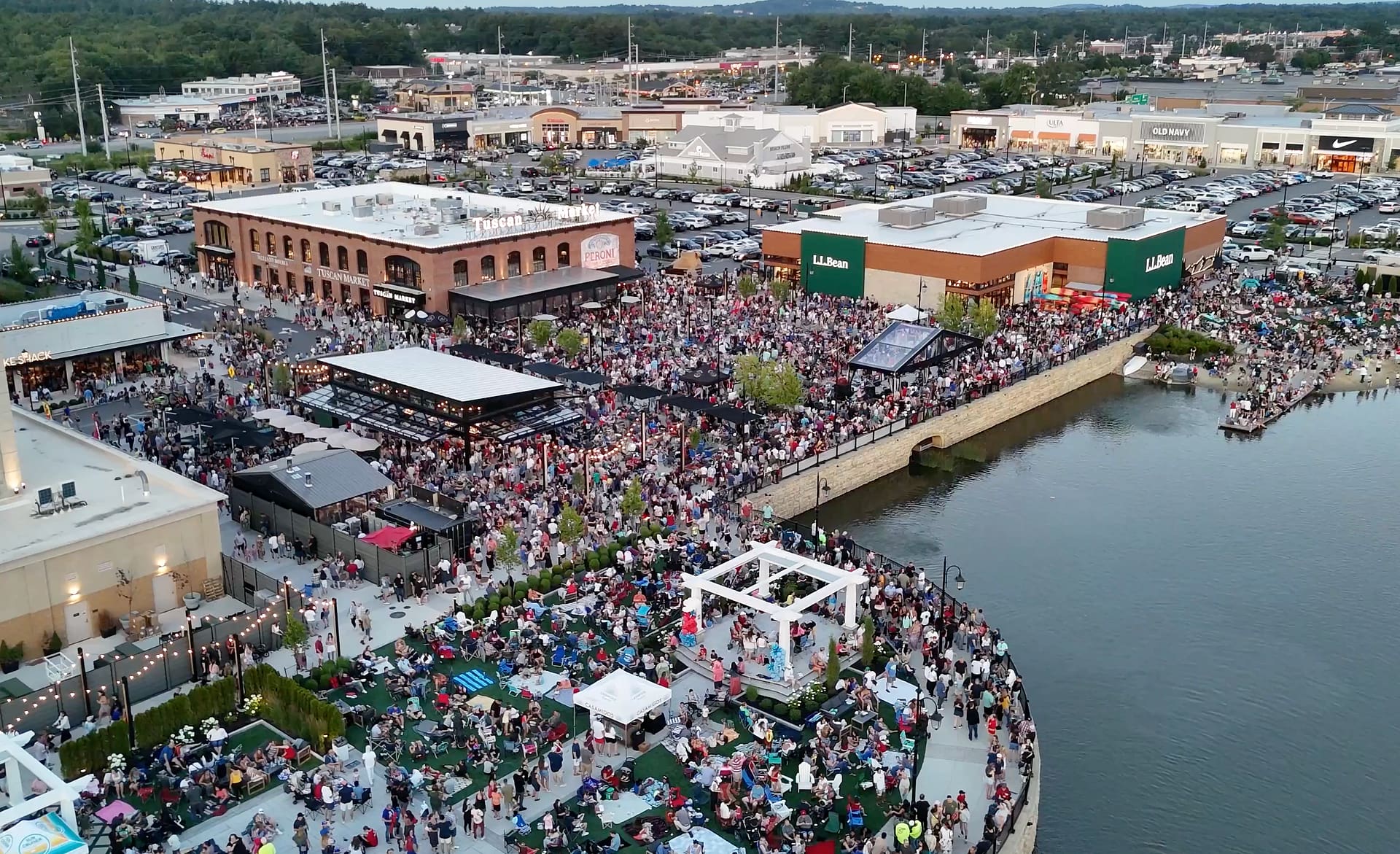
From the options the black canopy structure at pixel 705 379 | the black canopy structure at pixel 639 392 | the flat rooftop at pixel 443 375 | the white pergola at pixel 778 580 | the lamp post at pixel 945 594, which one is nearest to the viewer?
the white pergola at pixel 778 580

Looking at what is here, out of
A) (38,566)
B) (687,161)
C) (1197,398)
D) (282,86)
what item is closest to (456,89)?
(282,86)

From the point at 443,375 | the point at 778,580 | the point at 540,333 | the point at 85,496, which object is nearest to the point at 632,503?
the point at 778,580

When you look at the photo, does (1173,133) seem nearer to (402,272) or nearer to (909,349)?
(909,349)

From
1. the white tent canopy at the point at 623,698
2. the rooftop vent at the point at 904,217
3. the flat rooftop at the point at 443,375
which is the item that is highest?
the rooftop vent at the point at 904,217

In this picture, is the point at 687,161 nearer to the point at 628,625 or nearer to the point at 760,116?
the point at 760,116

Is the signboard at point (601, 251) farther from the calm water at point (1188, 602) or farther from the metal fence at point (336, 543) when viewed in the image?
the metal fence at point (336, 543)

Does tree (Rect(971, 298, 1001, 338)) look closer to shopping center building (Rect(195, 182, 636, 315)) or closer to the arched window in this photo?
shopping center building (Rect(195, 182, 636, 315))

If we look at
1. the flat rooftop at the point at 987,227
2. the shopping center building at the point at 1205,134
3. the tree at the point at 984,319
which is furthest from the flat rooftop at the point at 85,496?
the shopping center building at the point at 1205,134
